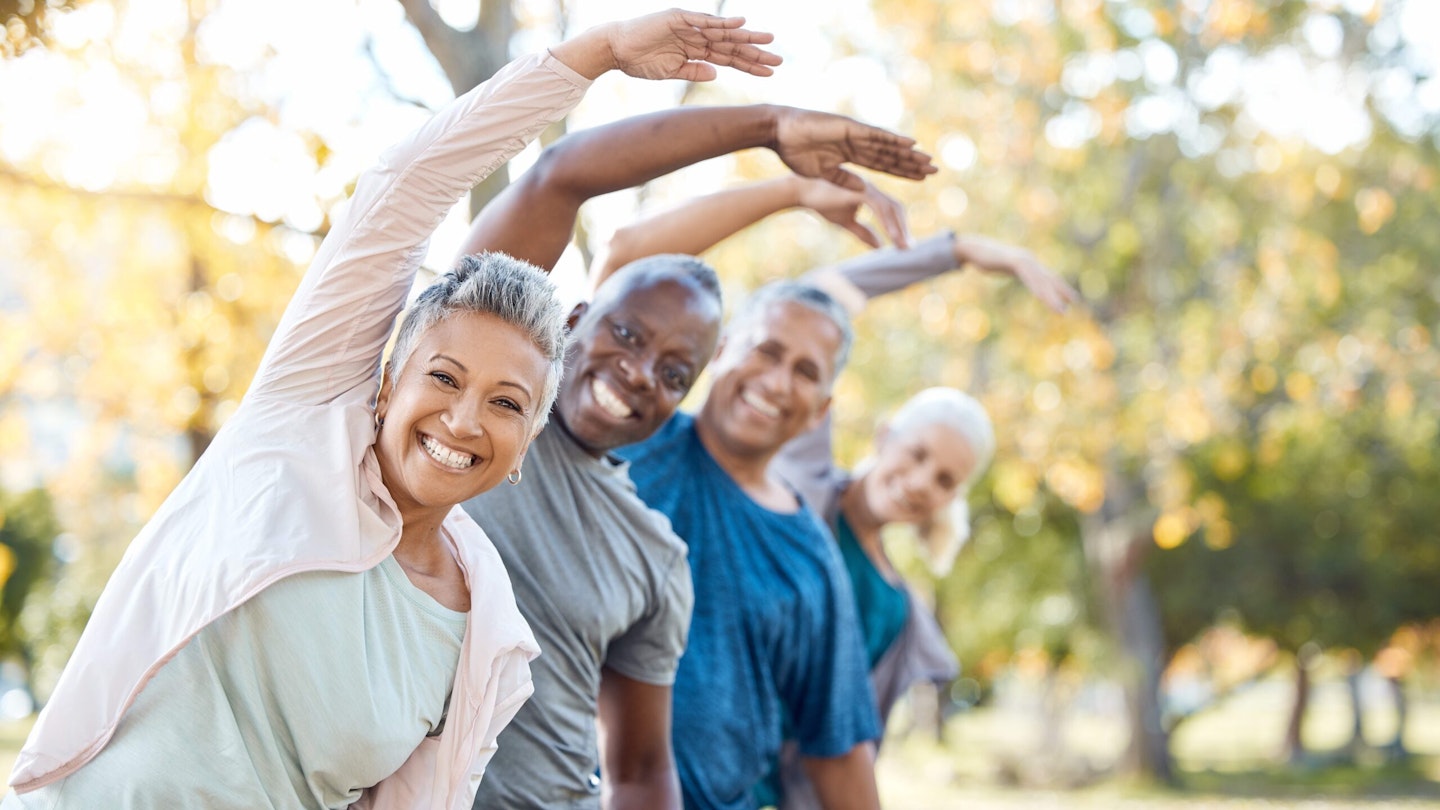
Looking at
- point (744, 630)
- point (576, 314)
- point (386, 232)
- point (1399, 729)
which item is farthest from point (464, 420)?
point (1399, 729)

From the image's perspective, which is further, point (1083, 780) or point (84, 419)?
point (1083, 780)

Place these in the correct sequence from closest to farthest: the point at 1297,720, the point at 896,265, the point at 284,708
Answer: the point at 284,708 → the point at 896,265 → the point at 1297,720

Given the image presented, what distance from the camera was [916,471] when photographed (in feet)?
14.1

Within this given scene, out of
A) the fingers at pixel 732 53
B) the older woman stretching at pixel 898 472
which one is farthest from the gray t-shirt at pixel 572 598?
the older woman stretching at pixel 898 472

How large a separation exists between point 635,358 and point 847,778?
4.80 feet

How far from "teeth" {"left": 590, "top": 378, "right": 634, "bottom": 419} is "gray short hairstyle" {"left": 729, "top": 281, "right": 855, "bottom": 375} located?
0.93 m

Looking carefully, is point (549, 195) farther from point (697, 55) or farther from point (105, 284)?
point (105, 284)

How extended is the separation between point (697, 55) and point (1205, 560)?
21.8 metres

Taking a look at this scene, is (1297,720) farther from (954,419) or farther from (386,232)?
(386,232)

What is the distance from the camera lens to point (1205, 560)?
22344 millimetres

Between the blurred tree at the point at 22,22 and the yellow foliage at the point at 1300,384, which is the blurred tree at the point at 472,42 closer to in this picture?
the blurred tree at the point at 22,22

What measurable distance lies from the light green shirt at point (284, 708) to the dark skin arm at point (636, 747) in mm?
760

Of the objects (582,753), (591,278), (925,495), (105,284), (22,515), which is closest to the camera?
(582,753)

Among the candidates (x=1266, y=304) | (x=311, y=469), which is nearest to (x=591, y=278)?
(x=311, y=469)
